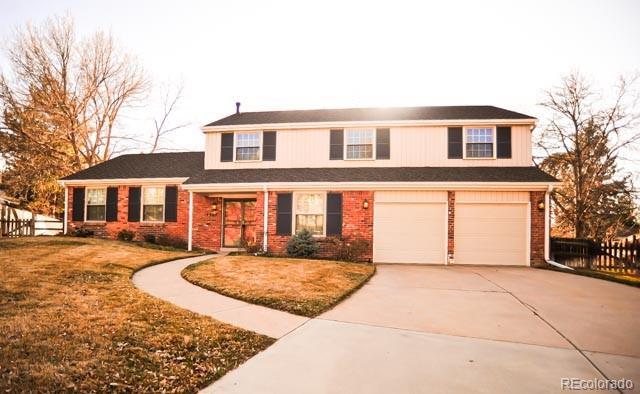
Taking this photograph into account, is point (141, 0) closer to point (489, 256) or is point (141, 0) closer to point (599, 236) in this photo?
point (489, 256)

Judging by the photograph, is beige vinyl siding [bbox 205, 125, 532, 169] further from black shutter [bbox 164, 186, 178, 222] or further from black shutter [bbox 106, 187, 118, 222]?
black shutter [bbox 106, 187, 118, 222]

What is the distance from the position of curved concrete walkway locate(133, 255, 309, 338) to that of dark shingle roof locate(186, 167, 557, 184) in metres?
5.89

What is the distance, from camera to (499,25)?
11.9 meters

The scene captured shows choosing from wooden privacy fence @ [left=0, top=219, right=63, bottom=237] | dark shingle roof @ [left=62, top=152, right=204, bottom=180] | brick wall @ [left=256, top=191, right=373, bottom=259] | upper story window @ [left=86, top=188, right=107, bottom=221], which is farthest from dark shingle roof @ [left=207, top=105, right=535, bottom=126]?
wooden privacy fence @ [left=0, top=219, right=63, bottom=237]

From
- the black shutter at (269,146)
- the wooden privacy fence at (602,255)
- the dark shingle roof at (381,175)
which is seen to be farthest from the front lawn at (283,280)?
the wooden privacy fence at (602,255)

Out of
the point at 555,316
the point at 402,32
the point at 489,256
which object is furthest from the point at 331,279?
the point at 402,32

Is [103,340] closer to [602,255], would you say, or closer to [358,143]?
[358,143]

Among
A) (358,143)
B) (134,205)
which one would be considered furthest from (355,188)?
(134,205)

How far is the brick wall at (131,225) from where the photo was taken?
46.3ft

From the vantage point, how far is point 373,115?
1446cm

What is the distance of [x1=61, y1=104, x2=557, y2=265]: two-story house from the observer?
1152 centimetres

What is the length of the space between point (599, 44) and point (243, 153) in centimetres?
Result: 1371

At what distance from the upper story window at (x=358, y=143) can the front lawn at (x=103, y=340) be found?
9358 millimetres

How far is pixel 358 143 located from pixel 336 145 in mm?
914
